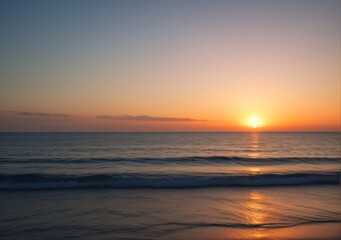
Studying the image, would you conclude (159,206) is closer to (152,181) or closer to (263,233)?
(263,233)

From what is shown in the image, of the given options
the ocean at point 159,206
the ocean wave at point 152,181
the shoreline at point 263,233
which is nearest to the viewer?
the shoreline at point 263,233

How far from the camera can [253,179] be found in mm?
18156

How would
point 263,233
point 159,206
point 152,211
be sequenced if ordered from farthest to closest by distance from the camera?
point 159,206 → point 152,211 → point 263,233

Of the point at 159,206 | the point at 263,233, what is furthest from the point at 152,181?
the point at 263,233

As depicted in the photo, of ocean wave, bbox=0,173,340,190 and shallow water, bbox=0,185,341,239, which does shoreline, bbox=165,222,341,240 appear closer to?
shallow water, bbox=0,185,341,239

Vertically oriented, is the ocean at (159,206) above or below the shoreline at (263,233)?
below

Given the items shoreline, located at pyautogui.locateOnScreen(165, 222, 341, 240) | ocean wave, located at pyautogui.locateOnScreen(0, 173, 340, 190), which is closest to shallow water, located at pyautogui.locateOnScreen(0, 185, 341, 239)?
shoreline, located at pyautogui.locateOnScreen(165, 222, 341, 240)

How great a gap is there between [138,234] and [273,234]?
3.80m

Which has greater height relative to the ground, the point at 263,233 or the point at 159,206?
the point at 263,233

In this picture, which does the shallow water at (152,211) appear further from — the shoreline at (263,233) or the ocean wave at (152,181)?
the ocean wave at (152,181)

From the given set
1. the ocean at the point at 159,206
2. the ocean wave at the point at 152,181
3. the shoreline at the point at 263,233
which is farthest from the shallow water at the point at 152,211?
the ocean wave at the point at 152,181

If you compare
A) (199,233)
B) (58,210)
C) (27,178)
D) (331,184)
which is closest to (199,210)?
(199,233)

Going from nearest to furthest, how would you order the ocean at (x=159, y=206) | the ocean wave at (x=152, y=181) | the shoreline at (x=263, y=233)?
the shoreline at (x=263, y=233) < the ocean at (x=159, y=206) < the ocean wave at (x=152, y=181)

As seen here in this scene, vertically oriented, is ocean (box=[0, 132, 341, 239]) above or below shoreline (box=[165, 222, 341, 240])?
below
